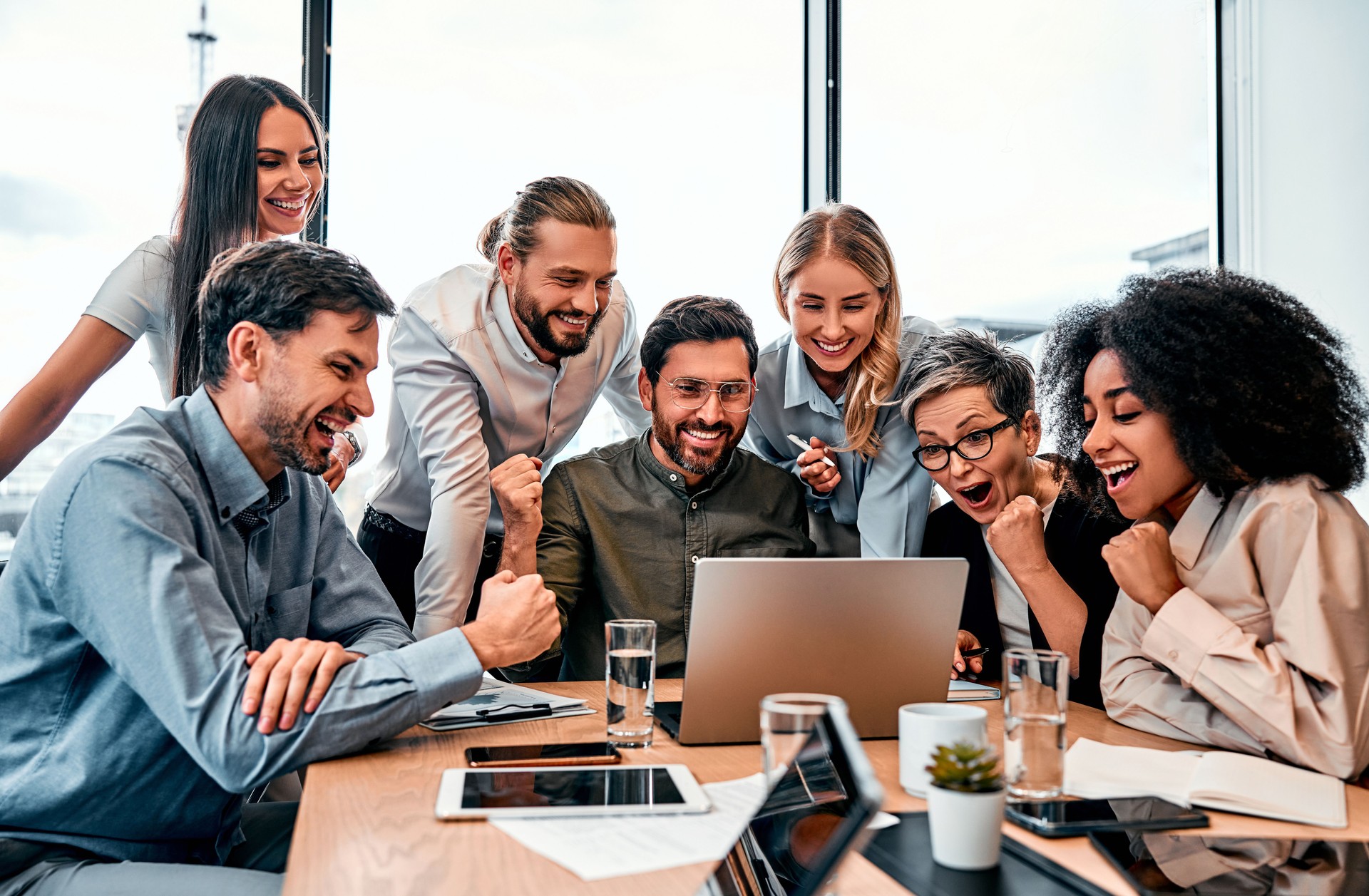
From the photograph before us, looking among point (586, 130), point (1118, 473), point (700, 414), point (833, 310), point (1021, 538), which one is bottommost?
point (1021, 538)

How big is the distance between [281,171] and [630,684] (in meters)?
1.62

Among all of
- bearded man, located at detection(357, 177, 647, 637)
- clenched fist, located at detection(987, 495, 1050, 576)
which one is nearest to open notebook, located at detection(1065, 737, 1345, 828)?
clenched fist, located at detection(987, 495, 1050, 576)

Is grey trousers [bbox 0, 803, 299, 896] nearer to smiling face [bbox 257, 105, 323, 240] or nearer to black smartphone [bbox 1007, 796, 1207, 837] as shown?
black smartphone [bbox 1007, 796, 1207, 837]

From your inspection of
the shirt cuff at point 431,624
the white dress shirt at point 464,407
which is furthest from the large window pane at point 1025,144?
the shirt cuff at point 431,624

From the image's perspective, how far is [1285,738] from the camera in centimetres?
131

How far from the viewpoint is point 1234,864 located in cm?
94

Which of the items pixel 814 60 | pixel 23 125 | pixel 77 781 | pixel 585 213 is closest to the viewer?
pixel 77 781

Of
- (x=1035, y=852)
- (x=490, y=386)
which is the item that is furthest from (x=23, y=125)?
(x=1035, y=852)

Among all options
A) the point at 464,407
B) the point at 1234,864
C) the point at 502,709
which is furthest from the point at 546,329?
the point at 1234,864

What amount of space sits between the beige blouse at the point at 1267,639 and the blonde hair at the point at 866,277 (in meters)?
0.94

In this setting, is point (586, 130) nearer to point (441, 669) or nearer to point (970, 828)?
point (441, 669)

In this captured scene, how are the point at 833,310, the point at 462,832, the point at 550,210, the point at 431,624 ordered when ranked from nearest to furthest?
the point at 462,832
the point at 431,624
the point at 550,210
the point at 833,310

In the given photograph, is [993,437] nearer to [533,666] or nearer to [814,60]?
[533,666]

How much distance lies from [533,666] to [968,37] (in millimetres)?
3072
